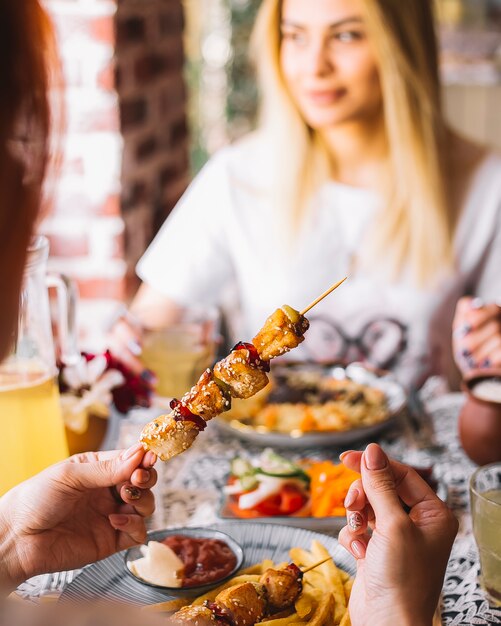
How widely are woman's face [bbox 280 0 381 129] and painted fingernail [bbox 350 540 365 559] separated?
1444 millimetres

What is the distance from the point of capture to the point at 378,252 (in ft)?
7.38

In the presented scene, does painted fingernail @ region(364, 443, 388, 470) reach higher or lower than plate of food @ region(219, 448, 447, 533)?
higher

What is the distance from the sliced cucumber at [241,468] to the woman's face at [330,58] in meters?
1.12

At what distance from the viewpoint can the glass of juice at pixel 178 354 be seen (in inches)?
64.2

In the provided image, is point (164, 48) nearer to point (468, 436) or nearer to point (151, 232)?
point (151, 232)

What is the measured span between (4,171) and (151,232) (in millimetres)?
2154

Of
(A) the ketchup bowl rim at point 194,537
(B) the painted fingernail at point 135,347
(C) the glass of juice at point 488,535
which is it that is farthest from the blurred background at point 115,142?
(C) the glass of juice at point 488,535

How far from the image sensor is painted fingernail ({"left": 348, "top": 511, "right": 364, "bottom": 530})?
3.15 ft

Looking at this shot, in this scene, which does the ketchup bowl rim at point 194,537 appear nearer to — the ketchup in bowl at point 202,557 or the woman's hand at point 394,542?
the ketchup in bowl at point 202,557

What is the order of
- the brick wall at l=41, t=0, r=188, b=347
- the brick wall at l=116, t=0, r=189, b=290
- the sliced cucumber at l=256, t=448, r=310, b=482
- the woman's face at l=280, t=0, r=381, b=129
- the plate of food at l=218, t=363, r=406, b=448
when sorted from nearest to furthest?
the sliced cucumber at l=256, t=448, r=310, b=482 → the plate of food at l=218, t=363, r=406, b=448 → the woman's face at l=280, t=0, r=381, b=129 → the brick wall at l=41, t=0, r=188, b=347 → the brick wall at l=116, t=0, r=189, b=290

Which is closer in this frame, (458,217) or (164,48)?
(458,217)

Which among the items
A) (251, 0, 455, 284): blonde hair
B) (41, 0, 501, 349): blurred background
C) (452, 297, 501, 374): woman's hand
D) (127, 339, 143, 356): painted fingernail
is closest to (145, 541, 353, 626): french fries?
(127, 339, 143, 356): painted fingernail

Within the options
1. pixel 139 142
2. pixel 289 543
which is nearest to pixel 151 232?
pixel 139 142

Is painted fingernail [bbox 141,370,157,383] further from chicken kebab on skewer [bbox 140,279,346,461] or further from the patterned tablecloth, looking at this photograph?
chicken kebab on skewer [bbox 140,279,346,461]
